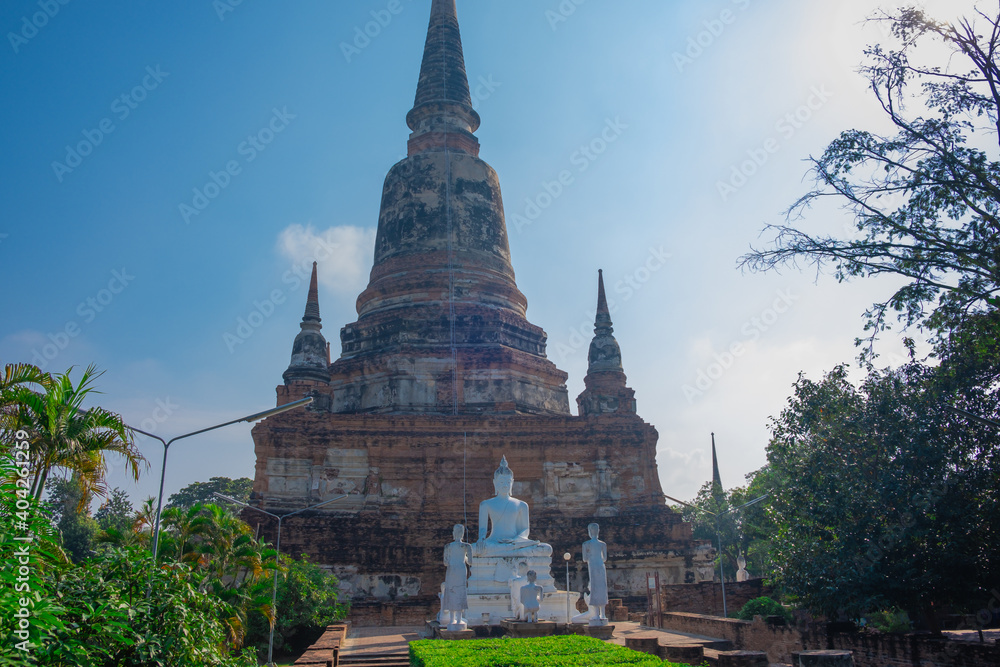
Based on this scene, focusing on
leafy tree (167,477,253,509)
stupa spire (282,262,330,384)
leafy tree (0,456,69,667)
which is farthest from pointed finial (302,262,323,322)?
leafy tree (167,477,253,509)

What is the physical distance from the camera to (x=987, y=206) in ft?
41.5

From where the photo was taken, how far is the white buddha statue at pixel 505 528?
1945 cm

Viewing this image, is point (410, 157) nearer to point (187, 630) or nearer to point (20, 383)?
point (20, 383)

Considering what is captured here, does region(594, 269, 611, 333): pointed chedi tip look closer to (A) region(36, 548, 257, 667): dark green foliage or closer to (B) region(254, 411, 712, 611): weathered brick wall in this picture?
(B) region(254, 411, 712, 611): weathered brick wall

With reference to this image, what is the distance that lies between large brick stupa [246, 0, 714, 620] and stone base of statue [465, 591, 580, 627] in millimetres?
4760

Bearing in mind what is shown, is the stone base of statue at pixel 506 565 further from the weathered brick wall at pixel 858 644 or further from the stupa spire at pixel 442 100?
the stupa spire at pixel 442 100

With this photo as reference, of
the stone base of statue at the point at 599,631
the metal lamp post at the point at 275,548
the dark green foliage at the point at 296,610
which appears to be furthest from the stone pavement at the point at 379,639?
the stone base of statue at the point at 599,631

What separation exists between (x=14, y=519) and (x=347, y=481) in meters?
20.2

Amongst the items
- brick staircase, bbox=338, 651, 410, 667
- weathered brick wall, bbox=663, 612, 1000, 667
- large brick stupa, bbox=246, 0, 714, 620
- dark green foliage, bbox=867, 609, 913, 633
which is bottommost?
dark green foliage, bbox=867, 609, 913, 633

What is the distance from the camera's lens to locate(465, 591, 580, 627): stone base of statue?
18.0 meters

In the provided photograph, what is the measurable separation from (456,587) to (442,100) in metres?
26.2

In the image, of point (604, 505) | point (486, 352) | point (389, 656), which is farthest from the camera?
point (486, 352)

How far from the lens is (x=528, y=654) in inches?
429

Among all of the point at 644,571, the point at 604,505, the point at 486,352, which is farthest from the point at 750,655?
the point at 486,352
